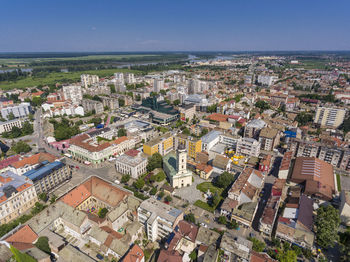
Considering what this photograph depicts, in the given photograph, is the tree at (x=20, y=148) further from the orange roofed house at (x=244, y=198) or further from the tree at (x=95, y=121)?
the orange roofed house at (x=244, y=198)

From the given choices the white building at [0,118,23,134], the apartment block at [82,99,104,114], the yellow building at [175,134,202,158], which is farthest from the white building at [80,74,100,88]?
the yellow building at [175,134,202,158]

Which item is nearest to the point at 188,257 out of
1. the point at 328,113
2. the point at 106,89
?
the point at 328,113

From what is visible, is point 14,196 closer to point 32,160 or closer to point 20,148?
point 32,160

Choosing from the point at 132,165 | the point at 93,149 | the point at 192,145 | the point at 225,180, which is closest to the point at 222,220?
the point at 225,180

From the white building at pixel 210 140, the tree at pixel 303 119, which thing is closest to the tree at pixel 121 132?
the white building at pixel 210 140

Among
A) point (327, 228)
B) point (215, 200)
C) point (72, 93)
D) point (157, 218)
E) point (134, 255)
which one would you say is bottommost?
point (215, 200)

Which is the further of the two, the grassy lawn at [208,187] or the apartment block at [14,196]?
the grassy lawn at [208,187]
